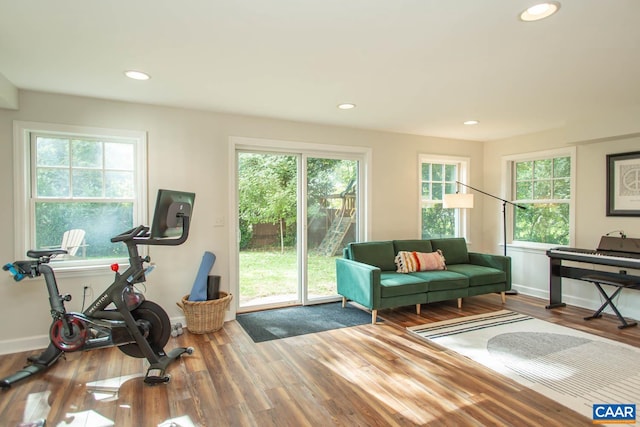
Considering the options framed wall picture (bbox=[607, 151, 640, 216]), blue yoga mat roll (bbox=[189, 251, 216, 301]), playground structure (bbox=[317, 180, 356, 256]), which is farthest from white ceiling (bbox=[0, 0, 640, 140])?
blue yoga mat roll (bbox=[189, 251, 216, 301])

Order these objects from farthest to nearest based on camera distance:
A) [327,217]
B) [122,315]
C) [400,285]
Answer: [327,217]
[400,285]
[122,315]

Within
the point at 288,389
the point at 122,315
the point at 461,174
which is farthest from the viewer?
the point at 461,174

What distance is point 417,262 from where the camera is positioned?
441 cm

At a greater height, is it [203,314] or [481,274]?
[481,274]

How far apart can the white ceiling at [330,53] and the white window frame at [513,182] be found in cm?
94

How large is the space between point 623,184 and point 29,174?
20.6 feet

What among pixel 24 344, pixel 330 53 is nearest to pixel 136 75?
pixel 330 53

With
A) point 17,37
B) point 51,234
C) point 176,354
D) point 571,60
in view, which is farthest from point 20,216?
point 571,60

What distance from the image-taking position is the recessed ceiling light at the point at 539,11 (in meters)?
1.80

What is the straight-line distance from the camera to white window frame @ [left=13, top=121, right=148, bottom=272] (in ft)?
10.1

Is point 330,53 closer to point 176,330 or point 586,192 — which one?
point 176,330

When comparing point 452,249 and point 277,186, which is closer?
point 277,186

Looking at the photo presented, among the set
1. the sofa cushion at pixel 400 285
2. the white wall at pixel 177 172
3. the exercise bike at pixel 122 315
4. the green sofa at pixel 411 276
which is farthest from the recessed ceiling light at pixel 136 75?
the sofa cushion at pixel 400 285

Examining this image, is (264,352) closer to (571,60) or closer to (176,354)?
(176,354)
